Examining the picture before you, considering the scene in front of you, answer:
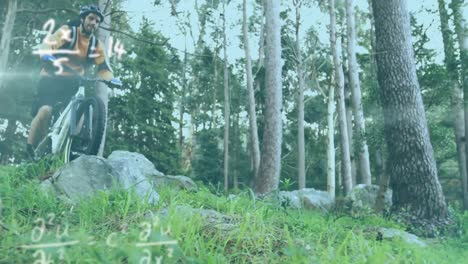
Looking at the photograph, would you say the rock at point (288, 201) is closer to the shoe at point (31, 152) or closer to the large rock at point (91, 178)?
the large rock at point (91, 178)

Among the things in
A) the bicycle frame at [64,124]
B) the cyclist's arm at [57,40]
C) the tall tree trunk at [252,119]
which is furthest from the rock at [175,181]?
the tall tree trunk at [252,119]

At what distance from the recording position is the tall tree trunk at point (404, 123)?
8.18 meters

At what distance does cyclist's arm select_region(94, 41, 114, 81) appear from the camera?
5.91 meters

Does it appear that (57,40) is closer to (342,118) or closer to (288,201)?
(288,201)

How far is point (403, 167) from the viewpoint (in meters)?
8.28

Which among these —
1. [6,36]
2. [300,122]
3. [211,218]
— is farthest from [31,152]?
[300,122]

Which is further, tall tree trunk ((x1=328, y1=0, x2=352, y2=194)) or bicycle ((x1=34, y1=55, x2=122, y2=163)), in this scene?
tall tree trunk ((x1=328, y1=0, x2=352, y2=194))

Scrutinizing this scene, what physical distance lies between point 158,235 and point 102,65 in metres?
3.99

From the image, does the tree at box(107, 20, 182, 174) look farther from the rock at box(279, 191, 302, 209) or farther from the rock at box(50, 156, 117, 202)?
the rock at box(50, 156, 117, 202)

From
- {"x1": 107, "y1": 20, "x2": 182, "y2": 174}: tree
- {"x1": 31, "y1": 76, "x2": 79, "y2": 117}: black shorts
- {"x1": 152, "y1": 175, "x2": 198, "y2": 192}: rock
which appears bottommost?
{"x1": 152, "y1": 175, "x2": 198, "y2": 192}: rock

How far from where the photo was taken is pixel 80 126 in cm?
571

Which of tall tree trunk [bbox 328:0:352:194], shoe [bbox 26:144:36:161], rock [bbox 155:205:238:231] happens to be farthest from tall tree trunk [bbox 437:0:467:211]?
rock [bbox 155:205:238:231]

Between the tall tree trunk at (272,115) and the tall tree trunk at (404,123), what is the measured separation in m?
3.56

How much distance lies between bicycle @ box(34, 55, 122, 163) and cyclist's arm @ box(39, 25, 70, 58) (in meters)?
0.20
